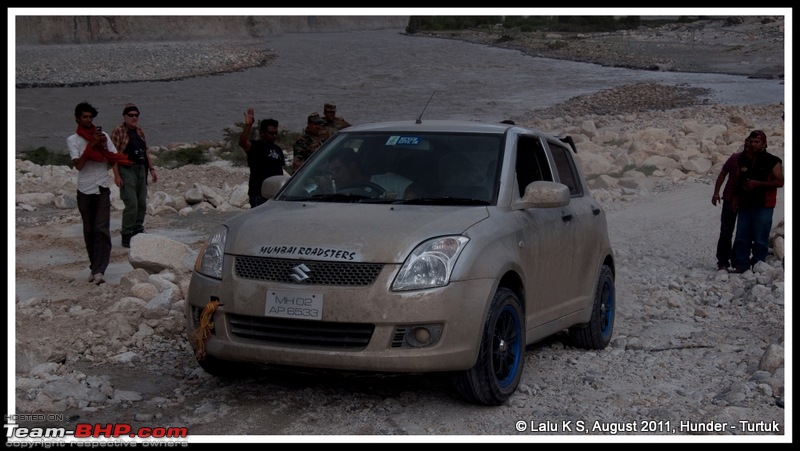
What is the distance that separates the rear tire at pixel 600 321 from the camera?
312 inches

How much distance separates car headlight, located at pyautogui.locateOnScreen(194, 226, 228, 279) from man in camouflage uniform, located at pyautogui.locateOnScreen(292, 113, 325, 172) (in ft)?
15.2

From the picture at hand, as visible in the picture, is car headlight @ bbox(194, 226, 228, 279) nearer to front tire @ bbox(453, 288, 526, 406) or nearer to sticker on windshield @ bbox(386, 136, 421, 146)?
sticker on windshield @ bbox(386, 136, 421, 146)

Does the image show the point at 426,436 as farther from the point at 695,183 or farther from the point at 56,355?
the point at 695,183

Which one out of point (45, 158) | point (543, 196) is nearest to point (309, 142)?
point (543, 196)

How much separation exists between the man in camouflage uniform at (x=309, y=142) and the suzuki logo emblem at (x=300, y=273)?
521 centimetres

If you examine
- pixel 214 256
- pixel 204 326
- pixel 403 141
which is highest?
pixel 403 141

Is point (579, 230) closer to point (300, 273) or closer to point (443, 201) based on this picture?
point (443, 201)

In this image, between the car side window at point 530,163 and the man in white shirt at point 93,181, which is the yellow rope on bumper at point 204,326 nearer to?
the car side window at point 530,163

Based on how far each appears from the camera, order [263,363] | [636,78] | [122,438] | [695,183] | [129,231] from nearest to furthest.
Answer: [122,438]
[263,363]
[129,231]
[695,183]
[636,78]

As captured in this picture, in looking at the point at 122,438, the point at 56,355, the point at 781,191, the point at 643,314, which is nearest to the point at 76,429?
the point at 122,438

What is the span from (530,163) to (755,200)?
4961 millimetres

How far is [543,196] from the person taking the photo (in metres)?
6.64

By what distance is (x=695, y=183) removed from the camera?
19.6 meters

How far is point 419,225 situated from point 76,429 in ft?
7.27
